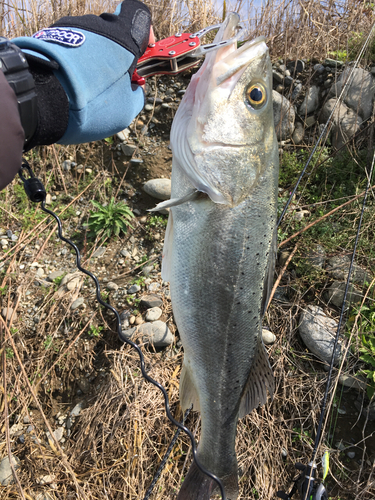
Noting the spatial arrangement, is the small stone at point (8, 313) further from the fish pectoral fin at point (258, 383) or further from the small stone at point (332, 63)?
the small stone at point (332, 63)

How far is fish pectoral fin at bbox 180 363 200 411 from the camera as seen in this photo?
1731 millimetres

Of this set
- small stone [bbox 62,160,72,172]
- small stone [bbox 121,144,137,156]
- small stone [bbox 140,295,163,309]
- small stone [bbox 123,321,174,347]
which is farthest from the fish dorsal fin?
small stone [bbox 62,160,72,172]

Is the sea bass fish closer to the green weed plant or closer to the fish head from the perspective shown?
the fish head

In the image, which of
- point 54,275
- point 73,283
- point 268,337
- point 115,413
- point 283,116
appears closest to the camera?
point 115,413

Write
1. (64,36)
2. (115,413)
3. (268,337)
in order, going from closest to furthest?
(64,36)
(115,413)
(268,337)

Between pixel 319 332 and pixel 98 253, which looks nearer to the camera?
pixel 319 332

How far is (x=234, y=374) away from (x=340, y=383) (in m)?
1.98

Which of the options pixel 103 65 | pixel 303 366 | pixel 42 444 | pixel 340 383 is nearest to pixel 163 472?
pixel 42 444

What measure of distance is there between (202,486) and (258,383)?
24.6 inches

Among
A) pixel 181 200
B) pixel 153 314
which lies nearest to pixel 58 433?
pixel 153 314

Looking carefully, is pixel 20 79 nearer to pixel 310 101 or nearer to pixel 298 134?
pixel 298 134

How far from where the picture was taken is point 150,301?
10.9 ft

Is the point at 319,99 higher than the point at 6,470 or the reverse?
higher

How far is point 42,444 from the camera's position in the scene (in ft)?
10.00
